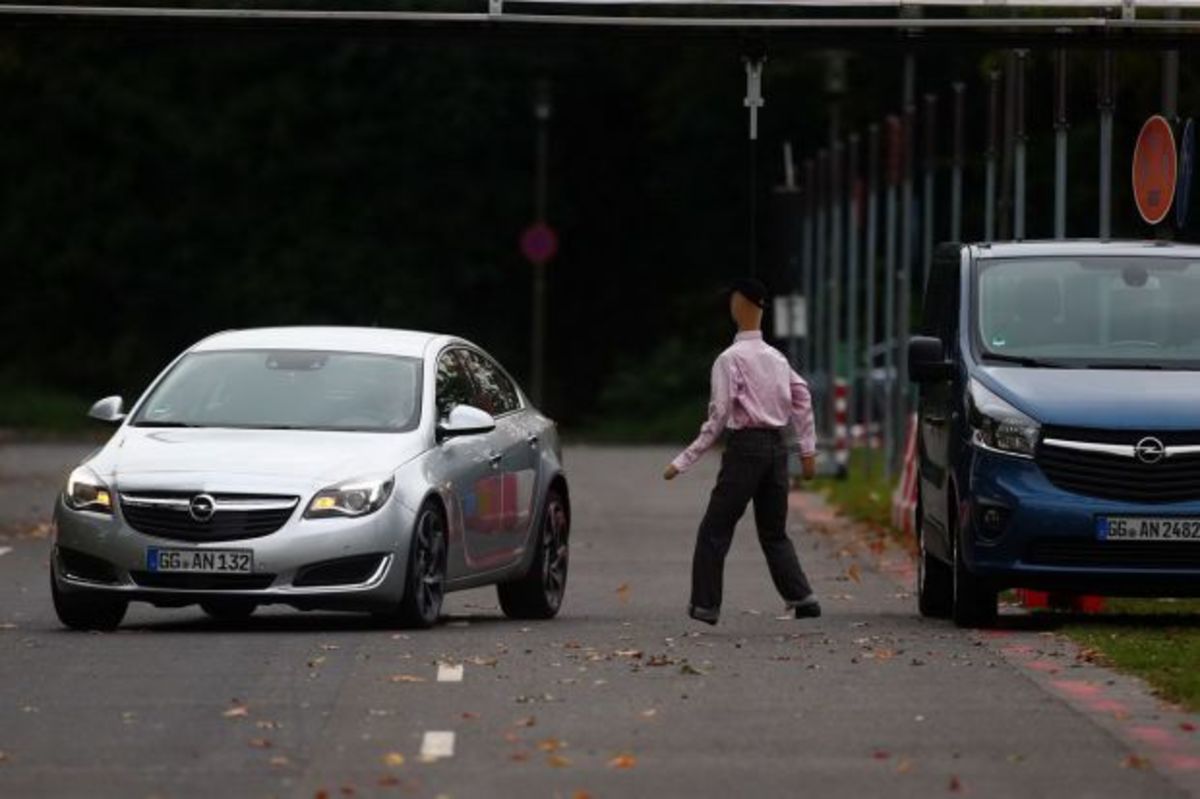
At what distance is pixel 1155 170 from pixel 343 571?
7551 mm

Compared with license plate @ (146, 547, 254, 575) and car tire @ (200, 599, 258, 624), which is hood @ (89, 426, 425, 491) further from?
car tire @ (200, 599, 258, 624)

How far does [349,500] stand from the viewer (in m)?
18.0

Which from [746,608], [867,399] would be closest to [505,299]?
[867,399]

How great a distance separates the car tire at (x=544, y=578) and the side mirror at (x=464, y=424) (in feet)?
4.24

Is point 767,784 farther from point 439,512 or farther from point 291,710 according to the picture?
point 439,512

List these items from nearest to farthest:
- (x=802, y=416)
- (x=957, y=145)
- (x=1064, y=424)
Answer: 1. (x=1064, y=424)
2. (x=802, y=416)
3. (x=957, y=145)

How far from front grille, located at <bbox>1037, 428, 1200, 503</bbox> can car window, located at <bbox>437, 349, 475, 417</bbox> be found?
3155 millimetres

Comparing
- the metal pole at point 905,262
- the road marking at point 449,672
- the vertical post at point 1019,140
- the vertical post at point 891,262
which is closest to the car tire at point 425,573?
the road marking at point 449,672

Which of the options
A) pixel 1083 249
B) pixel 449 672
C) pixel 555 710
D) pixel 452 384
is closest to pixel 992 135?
pixel 1083 249

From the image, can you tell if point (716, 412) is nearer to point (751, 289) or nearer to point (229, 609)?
point (751, 289)

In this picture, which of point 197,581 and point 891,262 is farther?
point 891,262

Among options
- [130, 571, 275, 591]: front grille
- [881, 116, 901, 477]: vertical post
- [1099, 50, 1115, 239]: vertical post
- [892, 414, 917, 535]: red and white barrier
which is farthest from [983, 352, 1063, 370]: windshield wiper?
[881, 116, 901, 477]: vertical post

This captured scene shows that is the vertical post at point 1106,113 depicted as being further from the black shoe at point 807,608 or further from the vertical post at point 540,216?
the vertical post at point 540,216

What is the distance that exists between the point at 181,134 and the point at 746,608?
51948 millimetres
